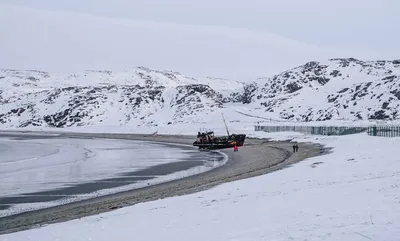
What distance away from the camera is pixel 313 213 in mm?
11938

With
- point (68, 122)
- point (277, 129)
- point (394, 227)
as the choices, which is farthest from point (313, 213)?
point (68, 122)

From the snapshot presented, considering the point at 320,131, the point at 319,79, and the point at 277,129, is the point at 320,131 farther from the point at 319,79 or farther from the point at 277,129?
the point at 319,79

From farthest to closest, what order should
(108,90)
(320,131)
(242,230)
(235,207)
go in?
(108,90) → (320,131) → (235,207) → (242,230)

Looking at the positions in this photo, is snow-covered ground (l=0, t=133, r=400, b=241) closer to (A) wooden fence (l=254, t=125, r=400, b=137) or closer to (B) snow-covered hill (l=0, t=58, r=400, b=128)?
(A) wooden fence (l=254, t=125, r=400, b=137)

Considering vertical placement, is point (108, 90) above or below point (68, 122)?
above

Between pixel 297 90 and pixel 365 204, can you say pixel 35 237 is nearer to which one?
pixel 365 204

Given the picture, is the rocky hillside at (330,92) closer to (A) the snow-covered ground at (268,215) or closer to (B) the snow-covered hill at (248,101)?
(B) the snow-covered hill at (248,101)

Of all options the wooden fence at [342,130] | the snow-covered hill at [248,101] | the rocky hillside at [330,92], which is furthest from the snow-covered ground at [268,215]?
the snow-covered hill at [248,101]

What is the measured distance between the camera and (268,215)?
1228cm

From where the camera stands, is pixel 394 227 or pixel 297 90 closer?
pixel 394 227

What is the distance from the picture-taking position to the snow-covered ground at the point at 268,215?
33.3ft

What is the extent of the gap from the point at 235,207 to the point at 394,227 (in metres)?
5.31

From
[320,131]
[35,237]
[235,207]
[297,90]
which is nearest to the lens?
[35,237]

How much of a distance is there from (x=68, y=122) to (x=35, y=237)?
13400 centimetres
